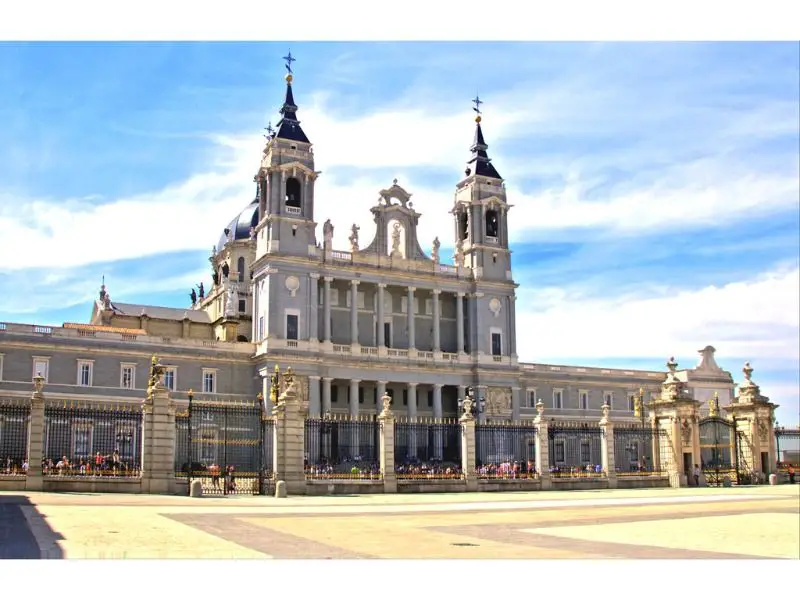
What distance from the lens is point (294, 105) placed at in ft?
237

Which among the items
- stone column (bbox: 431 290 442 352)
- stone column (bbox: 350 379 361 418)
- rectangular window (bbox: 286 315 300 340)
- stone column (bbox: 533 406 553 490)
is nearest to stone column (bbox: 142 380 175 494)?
stone column (bbox: 533 406 553 490)

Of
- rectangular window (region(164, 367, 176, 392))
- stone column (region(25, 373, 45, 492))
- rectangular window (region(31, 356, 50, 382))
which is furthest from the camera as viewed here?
rectangular window (region(164, 367, 176, 392))

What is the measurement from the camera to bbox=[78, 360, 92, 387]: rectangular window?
2422 inches

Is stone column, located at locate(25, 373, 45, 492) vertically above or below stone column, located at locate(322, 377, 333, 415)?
below

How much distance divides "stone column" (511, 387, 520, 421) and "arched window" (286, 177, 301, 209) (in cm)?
2278

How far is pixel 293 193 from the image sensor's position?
70.0 metres

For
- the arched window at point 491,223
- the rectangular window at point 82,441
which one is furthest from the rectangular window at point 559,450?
the rectangular window at point 82,441

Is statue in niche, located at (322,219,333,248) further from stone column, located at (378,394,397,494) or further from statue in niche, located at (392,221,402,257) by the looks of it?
stone column, located at (378,394,397,494)

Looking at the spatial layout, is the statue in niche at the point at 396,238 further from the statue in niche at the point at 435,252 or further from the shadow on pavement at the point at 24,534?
the shadow on pavement at the point at 24,534

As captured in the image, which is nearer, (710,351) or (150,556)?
(150,556)

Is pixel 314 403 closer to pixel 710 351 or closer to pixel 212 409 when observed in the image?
pixel 212 409
